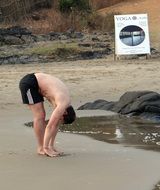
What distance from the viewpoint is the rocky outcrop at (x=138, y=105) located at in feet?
41.7

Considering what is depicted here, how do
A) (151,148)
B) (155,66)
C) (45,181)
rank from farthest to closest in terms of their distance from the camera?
1. (155,66)
2. (151,148)
3. (45,181)

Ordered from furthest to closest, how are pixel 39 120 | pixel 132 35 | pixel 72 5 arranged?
pixel 72 5, pixel 132 35, pixel 39 120

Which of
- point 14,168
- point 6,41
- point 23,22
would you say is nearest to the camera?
point 14,168

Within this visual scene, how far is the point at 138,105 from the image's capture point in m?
12.9

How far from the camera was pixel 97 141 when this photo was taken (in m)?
9.66

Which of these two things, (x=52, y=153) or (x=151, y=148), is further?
(x=151, y=148)

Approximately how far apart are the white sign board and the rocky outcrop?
12.0 m

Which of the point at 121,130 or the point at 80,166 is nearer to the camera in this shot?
the point at 80,166

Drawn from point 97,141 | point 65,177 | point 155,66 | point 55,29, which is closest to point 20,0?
point 55,29

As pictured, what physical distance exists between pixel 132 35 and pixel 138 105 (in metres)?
13.9

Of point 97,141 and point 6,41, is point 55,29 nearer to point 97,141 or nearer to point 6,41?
point 6,41

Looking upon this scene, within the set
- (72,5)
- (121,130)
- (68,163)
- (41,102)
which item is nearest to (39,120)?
(41,102)

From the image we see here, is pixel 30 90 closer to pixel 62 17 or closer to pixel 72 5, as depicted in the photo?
pixel 62 17

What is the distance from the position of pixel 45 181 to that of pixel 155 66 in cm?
1476
